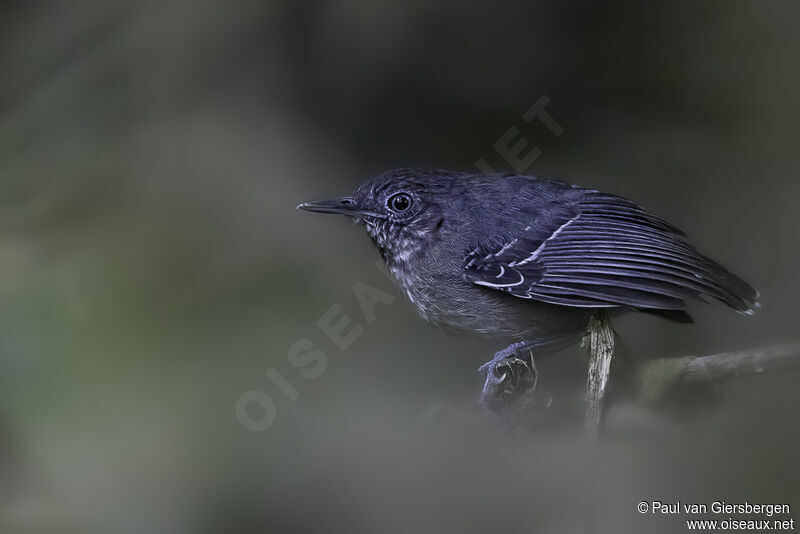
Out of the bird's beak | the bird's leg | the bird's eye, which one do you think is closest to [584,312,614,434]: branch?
the bird's leg

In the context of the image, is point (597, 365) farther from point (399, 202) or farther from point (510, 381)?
point (399, 202)

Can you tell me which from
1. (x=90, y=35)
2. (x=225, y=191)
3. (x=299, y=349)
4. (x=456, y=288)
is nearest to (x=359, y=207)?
(x=456, y=288)

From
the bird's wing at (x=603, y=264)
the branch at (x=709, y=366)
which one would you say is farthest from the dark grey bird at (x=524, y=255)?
the branch at (x=709, y=366)

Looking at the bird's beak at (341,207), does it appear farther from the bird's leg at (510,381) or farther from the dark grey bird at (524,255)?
the bird's leg at (510,381)

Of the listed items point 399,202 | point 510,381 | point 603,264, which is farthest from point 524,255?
point 399,202

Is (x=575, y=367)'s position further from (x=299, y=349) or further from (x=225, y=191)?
(x=225, y=191)
